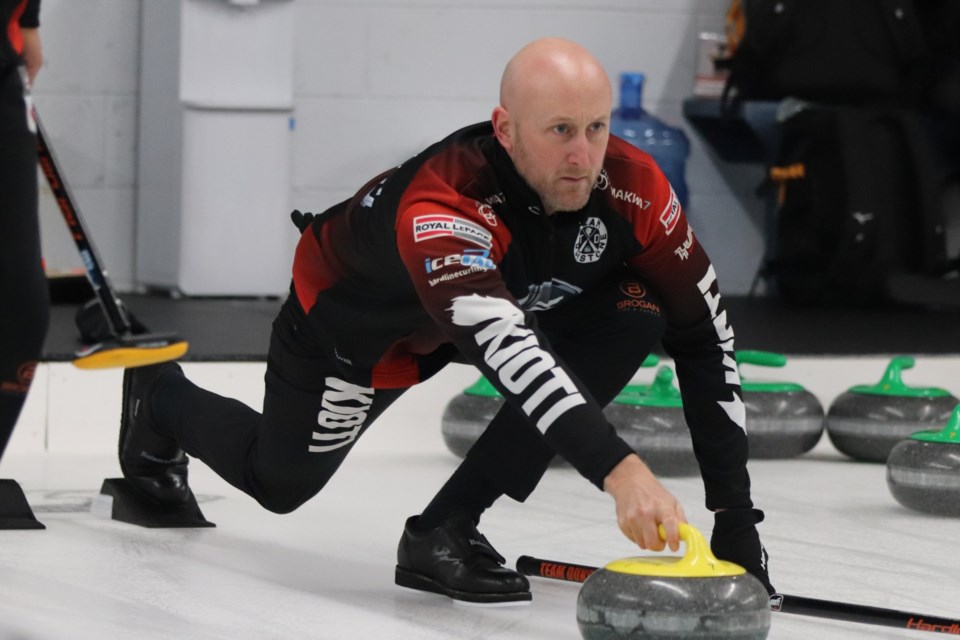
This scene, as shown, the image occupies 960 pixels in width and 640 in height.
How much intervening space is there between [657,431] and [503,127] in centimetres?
141

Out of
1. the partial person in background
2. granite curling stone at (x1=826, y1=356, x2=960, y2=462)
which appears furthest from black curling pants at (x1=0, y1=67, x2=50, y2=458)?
granite curling stone at (x1=826, y1=356, x2=960, y2=462)

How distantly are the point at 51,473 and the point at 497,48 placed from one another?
2.59 m

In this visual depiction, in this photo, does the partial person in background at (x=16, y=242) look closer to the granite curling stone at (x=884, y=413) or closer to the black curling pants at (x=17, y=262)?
the black curling pants at (x=17, y=262)

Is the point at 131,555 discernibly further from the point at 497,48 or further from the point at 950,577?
the point at 497,48

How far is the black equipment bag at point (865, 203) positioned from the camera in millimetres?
5223

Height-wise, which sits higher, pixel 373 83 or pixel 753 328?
pixel 373 83

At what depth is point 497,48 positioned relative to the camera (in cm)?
548

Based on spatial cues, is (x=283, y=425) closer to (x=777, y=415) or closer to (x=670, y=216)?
(x=670, y=216)

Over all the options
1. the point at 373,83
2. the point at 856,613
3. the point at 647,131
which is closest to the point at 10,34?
the point at 856,613

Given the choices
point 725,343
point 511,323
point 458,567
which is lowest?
point 458,567

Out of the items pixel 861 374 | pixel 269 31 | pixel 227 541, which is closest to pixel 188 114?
pixel 269 31

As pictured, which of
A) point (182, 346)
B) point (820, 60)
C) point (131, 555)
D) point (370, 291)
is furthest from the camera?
point (820, 60)

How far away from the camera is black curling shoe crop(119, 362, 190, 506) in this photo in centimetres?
285

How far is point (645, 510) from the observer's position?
5.88ft
